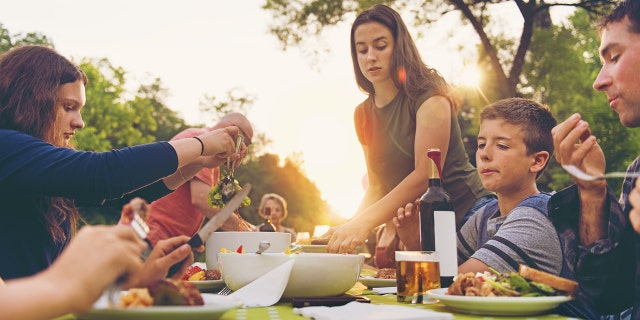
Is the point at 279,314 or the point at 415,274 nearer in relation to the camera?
the point at 279,314

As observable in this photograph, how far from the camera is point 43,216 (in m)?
2.24

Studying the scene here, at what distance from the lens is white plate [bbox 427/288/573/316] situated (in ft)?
4.64

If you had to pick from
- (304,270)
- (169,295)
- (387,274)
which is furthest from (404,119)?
(169,295)

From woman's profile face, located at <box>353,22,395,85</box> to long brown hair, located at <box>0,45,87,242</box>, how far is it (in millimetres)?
1565

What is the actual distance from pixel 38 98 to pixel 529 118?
7.40 feet

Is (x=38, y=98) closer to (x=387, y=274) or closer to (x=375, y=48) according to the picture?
(x=387, y=274)

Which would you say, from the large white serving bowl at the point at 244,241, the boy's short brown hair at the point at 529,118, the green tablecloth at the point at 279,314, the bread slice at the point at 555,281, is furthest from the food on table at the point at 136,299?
the boy's short brown hair at the point at 529,118

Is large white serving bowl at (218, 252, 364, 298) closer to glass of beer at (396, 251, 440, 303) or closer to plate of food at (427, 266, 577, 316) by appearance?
glass of beer at (396, 251, 440, 303)

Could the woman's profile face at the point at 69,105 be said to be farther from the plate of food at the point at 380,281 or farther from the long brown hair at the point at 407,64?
the long brown hair at the point at 407,64

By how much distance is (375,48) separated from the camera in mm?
3240

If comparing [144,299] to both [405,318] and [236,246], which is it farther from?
[236,246]

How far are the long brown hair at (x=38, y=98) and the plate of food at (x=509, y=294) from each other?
1.60 metres


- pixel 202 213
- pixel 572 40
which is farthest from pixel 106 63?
pixel 202 213

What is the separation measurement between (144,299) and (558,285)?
1.09 m
